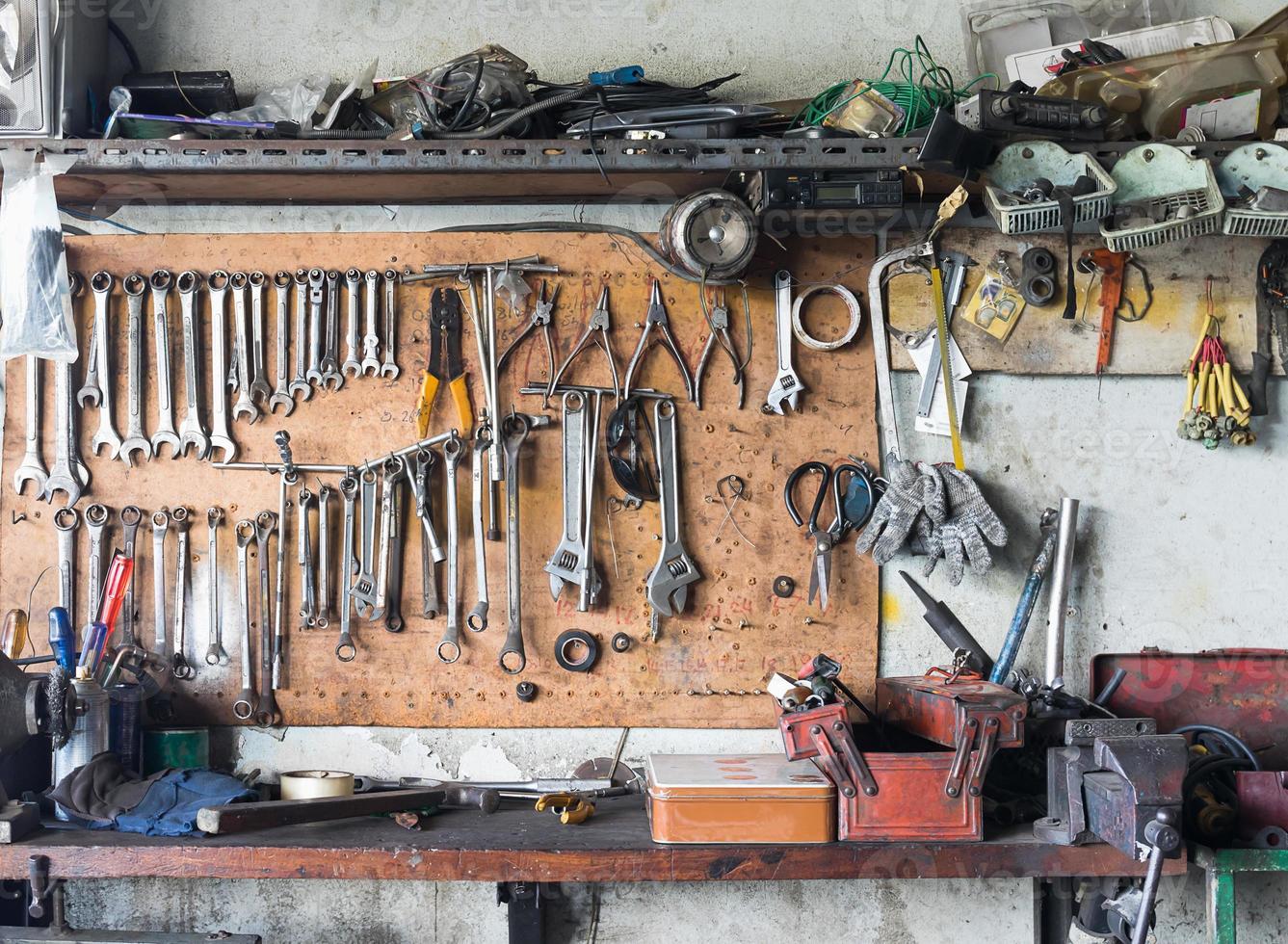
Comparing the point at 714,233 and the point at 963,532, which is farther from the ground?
the point at 714,233

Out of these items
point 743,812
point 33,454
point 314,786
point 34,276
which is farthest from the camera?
point 33,454

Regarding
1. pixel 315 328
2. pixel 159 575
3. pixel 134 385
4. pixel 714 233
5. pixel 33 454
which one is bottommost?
pixel 159 575

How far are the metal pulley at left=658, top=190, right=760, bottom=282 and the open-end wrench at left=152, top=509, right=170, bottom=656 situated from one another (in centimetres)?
111

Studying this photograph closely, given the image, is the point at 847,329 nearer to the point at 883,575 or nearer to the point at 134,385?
the point at 883,575

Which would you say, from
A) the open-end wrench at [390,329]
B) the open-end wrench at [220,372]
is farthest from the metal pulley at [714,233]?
the open-end wrench at [220,372]

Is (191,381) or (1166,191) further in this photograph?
(191,381)

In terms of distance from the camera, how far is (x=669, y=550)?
2.05 meters

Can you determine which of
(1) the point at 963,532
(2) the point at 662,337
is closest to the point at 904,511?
(1) the point at 963,532

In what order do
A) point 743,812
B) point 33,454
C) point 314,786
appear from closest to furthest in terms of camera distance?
point 743,812, point 314,786, point 33,454

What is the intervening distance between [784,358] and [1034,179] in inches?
21.6

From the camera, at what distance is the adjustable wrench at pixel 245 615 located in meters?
2.04

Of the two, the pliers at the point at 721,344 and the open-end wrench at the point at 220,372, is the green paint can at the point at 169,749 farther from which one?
the pliers at the point at 721,344

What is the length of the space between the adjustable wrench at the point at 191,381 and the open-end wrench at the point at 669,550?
2.91 feet

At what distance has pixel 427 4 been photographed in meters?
2.20
